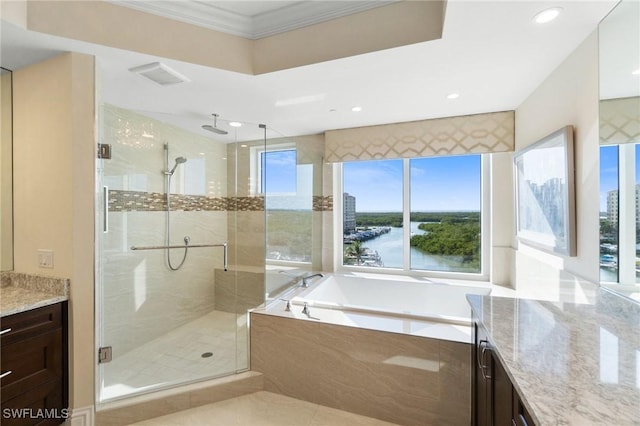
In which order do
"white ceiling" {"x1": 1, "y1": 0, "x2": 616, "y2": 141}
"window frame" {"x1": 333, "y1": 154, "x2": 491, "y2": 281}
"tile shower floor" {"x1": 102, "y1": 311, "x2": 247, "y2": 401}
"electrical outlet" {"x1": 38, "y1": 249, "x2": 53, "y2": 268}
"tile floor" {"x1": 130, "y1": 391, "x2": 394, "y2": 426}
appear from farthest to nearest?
"window frame" {"x1": 333, "y1": 154, "x2": 491, "y2": 281}, "tile shower floor" {"x1": 102, "y1": 311, "x2": 247, "y2": 401}, "tile floor" {"x1": 130, "y1": 391, "x2": 394, "y2": 426}, "electrical outlet" {"x1": 38, "y1": 249, "x2": 53, "y2": 268}, "white ceiling" {"x1": 1, "y1": 0, "x2": 616, "y2": 141}

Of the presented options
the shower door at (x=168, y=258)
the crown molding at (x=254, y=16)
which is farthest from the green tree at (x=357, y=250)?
the crown molding at (x=254, y=16)

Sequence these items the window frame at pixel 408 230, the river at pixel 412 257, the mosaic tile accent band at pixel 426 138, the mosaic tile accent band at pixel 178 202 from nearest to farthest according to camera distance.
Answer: the mosaic tile accent band at pixel 178 202, the mosaic tile accent band at pixel 426 138, the window frame at pixel 408 230, the river at pixel 412 257

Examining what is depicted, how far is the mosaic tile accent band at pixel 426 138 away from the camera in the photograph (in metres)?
2.64

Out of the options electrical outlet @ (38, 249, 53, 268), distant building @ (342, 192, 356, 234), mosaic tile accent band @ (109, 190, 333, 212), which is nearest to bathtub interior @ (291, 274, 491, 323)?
distant building @ (342, 192, 356, 234)

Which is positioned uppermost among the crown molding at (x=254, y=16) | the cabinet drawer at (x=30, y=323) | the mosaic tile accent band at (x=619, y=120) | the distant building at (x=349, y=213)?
the crown molding at (x=254, y=16)

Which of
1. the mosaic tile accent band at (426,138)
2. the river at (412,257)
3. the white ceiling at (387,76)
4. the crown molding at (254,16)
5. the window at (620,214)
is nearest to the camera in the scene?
the window at (620,214)

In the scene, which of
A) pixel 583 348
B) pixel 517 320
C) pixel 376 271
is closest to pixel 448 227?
pixel 376 271

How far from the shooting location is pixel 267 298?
259 centimetres

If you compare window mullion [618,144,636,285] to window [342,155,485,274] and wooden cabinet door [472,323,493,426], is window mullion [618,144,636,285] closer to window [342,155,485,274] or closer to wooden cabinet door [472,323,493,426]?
wooden cabinet door [472,323,493,426]

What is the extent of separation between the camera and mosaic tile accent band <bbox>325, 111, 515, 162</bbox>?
264 cm

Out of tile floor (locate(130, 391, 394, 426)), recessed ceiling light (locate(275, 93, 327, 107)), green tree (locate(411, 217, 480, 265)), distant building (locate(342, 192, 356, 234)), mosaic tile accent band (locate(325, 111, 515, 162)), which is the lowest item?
tile floor (locate(130, 391, 394, 426))

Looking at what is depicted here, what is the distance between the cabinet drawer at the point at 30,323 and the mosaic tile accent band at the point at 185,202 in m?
1.01

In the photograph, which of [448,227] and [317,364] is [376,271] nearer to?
[448,227]

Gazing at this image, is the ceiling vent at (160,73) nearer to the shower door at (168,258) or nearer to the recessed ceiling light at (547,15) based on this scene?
the shower door at (168,258)
